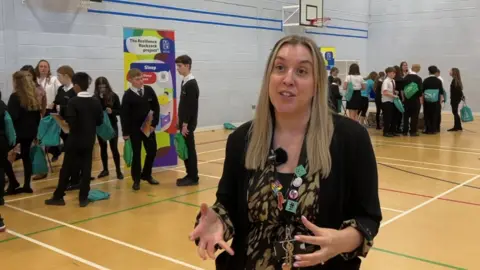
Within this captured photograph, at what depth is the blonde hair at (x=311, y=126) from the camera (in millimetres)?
1555

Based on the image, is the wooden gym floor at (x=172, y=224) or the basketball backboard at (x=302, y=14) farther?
the basketball backboard at (x=302, y=14)

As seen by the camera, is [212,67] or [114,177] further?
[212,67]

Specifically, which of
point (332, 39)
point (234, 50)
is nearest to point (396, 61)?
point (332, 39)

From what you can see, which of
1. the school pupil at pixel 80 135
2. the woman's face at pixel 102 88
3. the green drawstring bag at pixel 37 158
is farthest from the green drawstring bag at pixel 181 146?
the green drawstring bag at pixel 37 158

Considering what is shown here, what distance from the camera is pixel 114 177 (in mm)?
7383

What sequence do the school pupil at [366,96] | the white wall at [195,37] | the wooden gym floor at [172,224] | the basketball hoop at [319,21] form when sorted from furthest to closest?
the basketball hoop at [319,21] < the school pupil at [366,96] < the white wall at [195,37] < the wooden gym floor at [172,224]

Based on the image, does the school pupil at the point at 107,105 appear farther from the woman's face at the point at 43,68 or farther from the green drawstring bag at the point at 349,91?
the green drawstring bag at the point at 349,91

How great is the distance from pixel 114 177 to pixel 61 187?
161 cm

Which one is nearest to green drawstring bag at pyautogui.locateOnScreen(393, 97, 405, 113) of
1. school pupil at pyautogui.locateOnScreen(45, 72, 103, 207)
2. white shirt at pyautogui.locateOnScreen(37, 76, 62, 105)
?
white shirt at pyautogui.locateOnScreen(37, 76, 62, 105)

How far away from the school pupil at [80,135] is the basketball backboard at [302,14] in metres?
10.2

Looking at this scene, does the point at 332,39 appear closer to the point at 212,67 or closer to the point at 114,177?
the point at 212,67

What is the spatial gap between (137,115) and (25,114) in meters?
1.41

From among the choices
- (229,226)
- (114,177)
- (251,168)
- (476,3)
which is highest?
(476,3)

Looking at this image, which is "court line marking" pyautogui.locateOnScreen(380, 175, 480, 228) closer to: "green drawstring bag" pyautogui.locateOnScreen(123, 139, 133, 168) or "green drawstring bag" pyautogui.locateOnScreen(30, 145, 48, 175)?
"green drawstring bag" pyautogui.locateOnScreen(123, 139, 133, 168)
